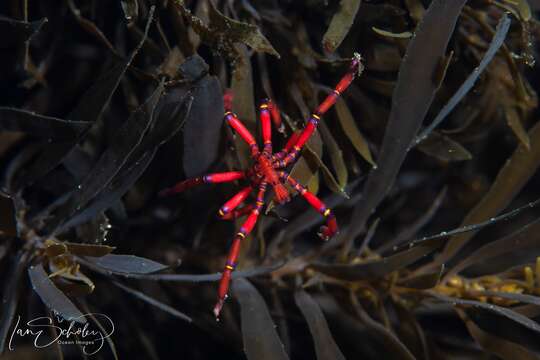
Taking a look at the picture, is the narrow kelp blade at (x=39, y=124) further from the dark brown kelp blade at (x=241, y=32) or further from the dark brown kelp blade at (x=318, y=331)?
the dark brown kelp blade at (x=318, y=331)

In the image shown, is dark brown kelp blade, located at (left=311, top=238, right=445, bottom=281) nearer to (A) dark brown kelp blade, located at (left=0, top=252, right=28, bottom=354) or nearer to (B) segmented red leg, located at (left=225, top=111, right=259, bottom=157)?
(B) segmented red leg, located at (left=225, top=111, right=259, bottom=157)

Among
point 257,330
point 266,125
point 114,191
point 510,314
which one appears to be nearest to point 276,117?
point 266,125

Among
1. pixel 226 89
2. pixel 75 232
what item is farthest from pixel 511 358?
pixel 75 232

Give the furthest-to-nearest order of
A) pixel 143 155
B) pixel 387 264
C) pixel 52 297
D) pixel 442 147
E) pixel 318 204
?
pixel 442 147
pixel 318 204
pixel 387 264
pixel 143 155
pixel 52 297

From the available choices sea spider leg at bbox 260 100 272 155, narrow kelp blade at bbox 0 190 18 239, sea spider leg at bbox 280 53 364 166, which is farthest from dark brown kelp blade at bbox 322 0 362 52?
narrow kelp blade at bbox 0 190 18 239

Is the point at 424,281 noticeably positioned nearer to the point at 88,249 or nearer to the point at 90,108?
the point at 88,249

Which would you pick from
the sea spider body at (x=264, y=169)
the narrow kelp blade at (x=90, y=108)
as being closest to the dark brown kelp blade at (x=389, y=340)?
the sea spider body at (x=264, y=169)

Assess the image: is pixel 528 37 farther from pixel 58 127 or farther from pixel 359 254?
pixel 58 127

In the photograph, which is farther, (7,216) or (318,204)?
(318,204)
